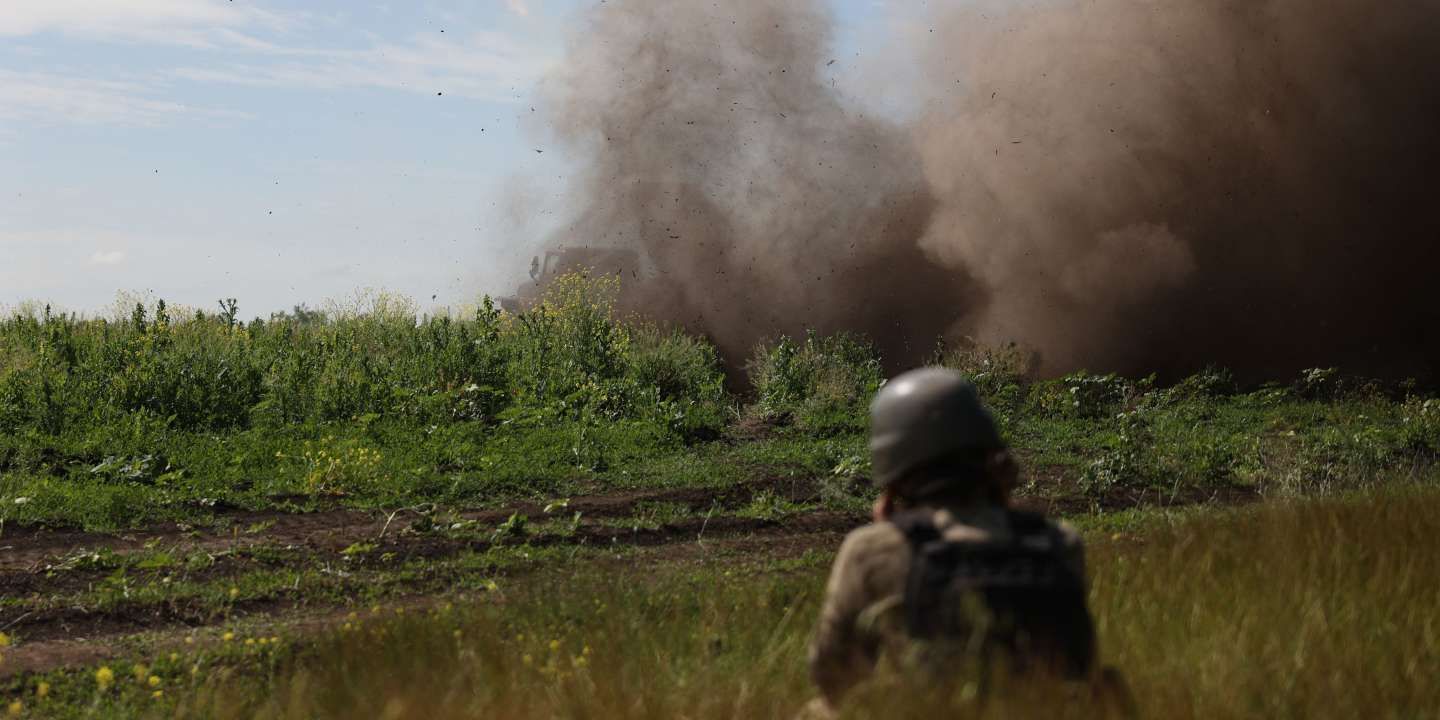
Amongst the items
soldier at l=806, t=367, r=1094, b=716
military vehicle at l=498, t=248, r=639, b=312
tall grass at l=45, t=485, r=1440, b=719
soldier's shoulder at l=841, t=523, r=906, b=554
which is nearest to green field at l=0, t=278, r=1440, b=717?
tall grass at l=45, t=485, r=1440, b=719

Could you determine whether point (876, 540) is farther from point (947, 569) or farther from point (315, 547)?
point (315, 547)

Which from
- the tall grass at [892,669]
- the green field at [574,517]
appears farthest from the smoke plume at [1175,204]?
the tall grass at [892,669]

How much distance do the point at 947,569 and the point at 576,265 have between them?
77.2 ft

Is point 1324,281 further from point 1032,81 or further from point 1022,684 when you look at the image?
point 1022,684

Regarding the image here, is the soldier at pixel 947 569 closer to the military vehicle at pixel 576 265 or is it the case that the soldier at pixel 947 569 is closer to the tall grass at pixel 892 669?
the tall grass at pixel 892 669

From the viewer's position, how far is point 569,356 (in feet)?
60.0

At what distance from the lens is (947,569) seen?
3018mm

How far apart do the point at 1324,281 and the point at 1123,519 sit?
11315 millimetres

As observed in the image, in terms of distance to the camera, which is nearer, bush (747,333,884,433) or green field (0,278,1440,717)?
green field (0,278,1440,717)

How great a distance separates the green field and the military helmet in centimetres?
50

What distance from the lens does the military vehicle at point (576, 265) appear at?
85.4ft

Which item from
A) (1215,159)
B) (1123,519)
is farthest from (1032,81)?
(1123,519)

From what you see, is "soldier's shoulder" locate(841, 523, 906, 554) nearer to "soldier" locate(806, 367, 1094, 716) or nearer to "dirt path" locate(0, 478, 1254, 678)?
"soldier" locate(806, 367, 1094, 716)

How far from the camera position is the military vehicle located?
26.0 meters
